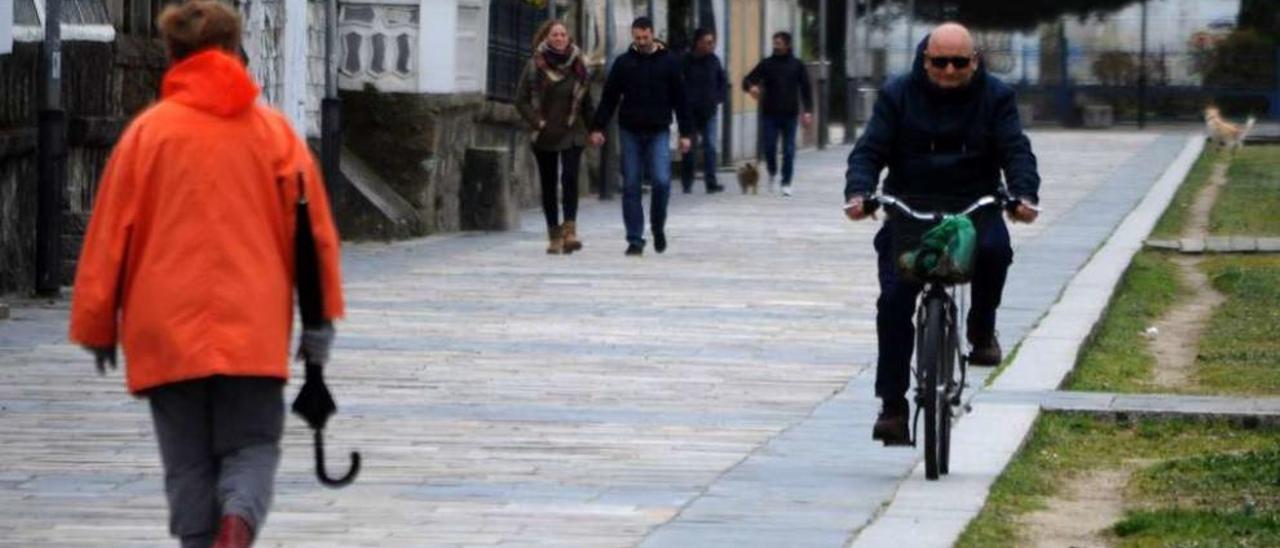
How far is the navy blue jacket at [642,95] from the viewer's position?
22.7 m

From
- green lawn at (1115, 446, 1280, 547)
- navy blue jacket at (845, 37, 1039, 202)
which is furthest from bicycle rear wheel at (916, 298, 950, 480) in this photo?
green lawn at (1115, 446, 1280, 547)

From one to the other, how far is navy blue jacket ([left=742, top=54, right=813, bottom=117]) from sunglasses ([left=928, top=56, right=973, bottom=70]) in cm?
2358

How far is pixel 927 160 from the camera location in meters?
10.7

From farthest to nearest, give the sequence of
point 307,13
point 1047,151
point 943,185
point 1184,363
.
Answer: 1. point 1047,151
2. point 307,13
3. point 1184,363
4. point 943,185

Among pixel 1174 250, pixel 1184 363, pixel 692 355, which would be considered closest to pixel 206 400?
pixel 692 355

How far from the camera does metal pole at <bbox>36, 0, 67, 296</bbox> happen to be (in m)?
17.2

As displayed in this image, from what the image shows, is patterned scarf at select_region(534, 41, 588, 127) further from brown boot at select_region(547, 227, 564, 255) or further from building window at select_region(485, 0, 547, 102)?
building window at select_region(485, 0, 547, 102)

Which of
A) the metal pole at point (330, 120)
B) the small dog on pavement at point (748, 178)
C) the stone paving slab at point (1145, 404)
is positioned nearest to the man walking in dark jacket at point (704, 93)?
the small dog on pavement at point (748, 178)

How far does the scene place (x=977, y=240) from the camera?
425 inches

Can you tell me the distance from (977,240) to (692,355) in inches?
165

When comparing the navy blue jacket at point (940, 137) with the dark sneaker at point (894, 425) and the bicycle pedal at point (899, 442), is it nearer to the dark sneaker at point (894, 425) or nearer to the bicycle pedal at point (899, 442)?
the dark sneaker at point (894, 425)

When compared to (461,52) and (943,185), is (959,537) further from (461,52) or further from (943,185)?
(461,52)

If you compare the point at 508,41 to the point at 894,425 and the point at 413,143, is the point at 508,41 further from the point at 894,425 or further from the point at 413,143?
the point at 894,425

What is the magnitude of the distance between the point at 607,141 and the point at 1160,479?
21020 mm
